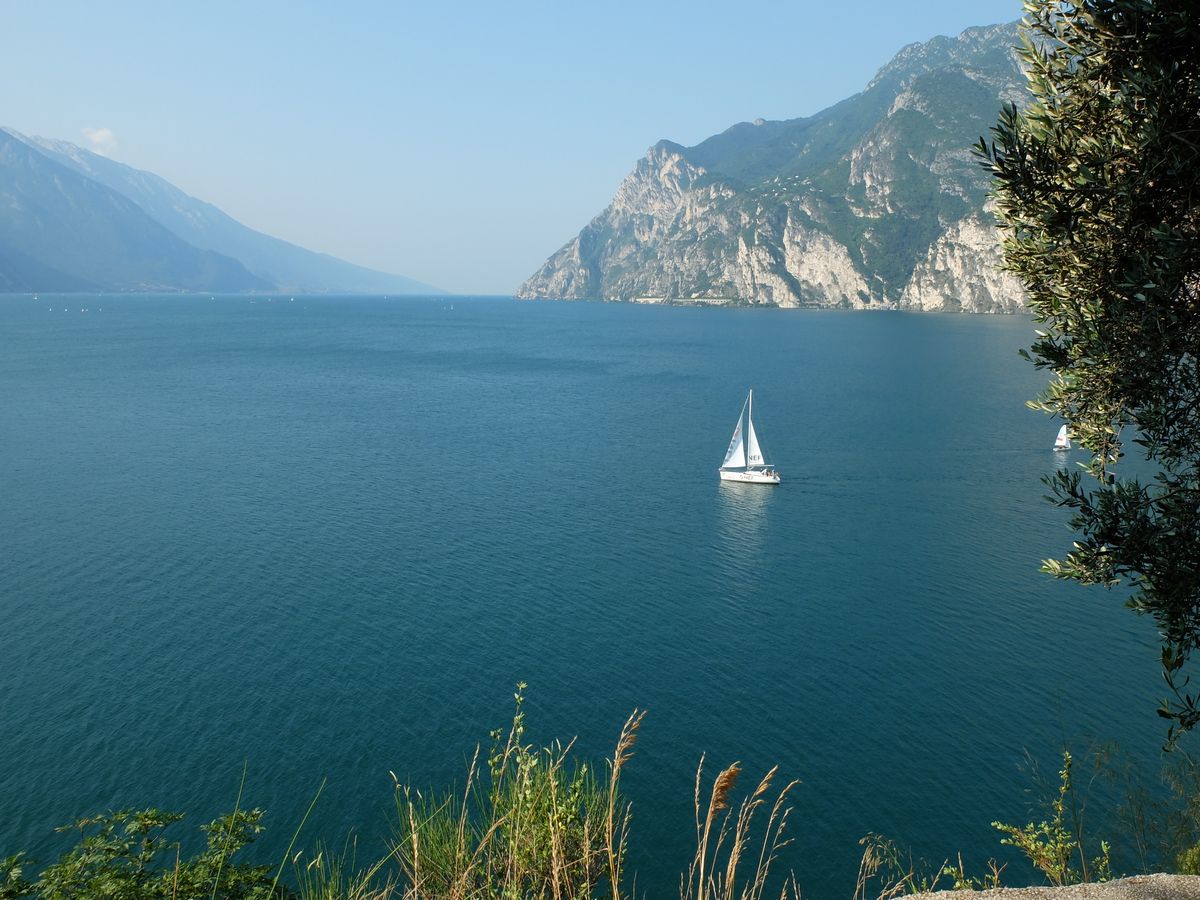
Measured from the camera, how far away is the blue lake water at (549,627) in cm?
3772

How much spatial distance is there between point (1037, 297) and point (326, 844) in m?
32.9

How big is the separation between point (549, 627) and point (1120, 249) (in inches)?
1751

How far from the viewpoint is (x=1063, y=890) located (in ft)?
34.8

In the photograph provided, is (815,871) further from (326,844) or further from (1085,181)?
(1085,181)

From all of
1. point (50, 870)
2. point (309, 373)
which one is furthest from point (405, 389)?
point (50, 870)

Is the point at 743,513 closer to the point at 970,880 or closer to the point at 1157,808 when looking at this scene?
the point at 1157,808

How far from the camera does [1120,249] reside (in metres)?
12.8

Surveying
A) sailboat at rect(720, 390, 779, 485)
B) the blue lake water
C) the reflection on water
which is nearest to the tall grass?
the blue lake water

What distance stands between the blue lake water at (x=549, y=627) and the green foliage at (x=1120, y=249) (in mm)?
24309

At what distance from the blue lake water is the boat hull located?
145 cm

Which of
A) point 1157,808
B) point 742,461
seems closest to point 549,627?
point 1157,808

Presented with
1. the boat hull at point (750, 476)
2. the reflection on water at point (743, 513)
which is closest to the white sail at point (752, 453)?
the boat hull at point (750, 476)

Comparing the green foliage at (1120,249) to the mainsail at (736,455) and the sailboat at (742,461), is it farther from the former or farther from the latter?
the mainsail at (736,455)

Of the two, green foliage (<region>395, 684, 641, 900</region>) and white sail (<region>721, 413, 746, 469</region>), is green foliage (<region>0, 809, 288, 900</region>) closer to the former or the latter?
green foliage (<region>395, 684, 641, 900</region>)
